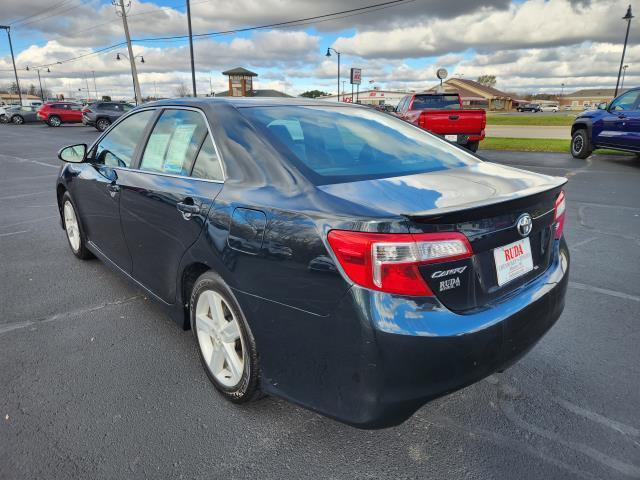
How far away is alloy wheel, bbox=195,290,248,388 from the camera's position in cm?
239

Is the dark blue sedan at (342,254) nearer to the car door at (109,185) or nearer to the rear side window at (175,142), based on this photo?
the rear side window at (175,142)

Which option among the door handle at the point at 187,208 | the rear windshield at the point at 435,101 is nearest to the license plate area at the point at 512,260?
the door handle at the point at 187,208

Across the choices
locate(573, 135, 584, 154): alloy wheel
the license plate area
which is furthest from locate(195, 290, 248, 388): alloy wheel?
locate(573, 135, 584, 154): alloy wheel

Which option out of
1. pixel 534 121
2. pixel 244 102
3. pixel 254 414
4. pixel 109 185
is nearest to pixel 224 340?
pixel 254 414

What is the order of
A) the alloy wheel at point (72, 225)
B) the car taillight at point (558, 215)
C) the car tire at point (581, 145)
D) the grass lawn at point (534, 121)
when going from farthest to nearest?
the grass lawn at point (534, 121) < the car tire at point (581, 145) < the alloy wheel at point (72, 225) < the car taillight at point (558, 215)

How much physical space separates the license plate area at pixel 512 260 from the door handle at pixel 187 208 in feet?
4.90

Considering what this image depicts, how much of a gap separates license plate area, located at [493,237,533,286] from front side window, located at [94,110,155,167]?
8.28 feet

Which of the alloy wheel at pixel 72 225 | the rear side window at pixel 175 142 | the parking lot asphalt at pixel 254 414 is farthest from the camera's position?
the alloy wheel at pixel 72 225

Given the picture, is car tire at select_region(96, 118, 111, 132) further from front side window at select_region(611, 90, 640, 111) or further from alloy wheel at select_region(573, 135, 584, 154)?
front side window at select_region(611, 90, 640, 111)

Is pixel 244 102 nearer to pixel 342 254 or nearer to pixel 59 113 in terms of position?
pixel 342 254

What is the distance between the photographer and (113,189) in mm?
3396

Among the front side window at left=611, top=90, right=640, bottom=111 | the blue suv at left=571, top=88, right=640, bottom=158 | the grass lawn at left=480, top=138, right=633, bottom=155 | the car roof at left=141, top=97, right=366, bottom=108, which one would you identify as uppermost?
the car roof at left=141, top=97, right=366, bottom=108

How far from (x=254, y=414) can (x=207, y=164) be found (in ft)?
4.45

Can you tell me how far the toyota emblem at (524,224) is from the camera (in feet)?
6.51
